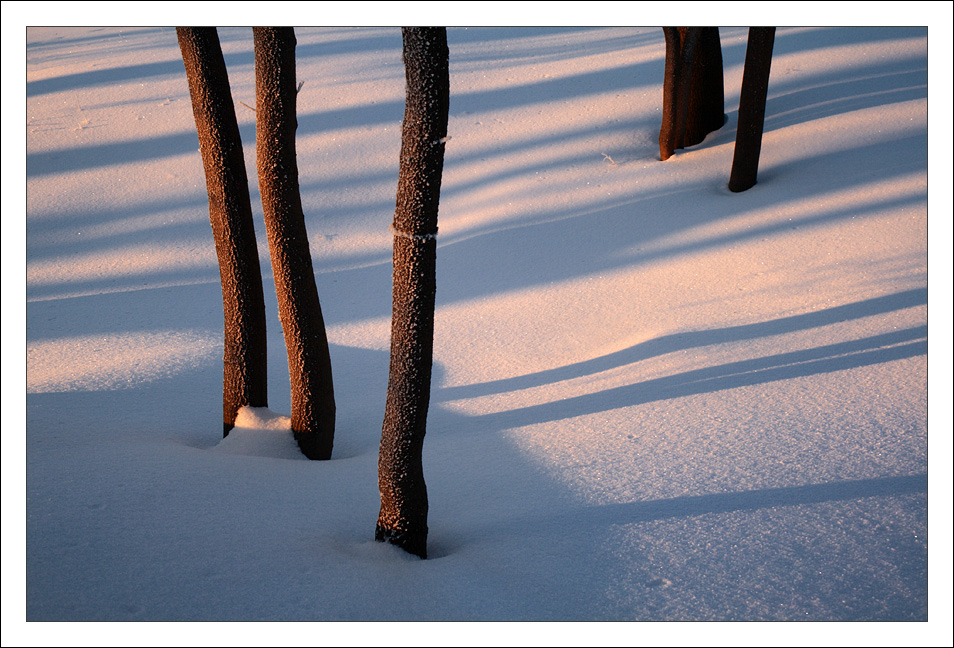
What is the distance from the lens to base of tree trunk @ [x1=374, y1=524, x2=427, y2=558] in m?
3.30

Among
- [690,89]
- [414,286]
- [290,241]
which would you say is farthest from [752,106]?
[414,286]

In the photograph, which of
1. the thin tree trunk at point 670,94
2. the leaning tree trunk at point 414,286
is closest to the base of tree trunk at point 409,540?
the leaning tree trunk at point 414,286

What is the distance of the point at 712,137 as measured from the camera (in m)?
9.20

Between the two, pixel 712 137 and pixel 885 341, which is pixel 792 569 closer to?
pixel 885 341

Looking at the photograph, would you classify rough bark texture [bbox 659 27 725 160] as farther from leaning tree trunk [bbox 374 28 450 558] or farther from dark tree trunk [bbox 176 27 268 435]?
leaning tree trunk [bbox 374 28 450 558]

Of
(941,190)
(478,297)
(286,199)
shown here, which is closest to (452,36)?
(478,297)

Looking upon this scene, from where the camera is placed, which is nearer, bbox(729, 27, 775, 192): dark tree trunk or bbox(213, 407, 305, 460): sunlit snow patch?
bbox(213, 407, 305, 460): sunlit snow patch

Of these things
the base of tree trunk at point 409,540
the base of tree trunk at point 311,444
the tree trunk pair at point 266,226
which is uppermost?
the tree trunk pair at point 266,226

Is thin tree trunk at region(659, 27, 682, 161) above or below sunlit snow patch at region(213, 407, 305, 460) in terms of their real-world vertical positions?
above

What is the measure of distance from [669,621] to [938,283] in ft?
7.27

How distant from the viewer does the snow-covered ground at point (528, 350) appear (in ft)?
9.99

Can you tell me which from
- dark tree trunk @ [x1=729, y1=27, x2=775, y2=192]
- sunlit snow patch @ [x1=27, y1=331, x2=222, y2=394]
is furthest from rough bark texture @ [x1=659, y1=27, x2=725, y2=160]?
sunlit snow patch @ [x1=27, y1=331, x2=222, y2=394]

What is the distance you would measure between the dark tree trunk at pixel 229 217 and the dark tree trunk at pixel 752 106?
5671mm

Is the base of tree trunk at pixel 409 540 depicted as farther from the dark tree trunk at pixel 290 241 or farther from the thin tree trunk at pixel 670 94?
the thin tree trunk at pixel 670 94
